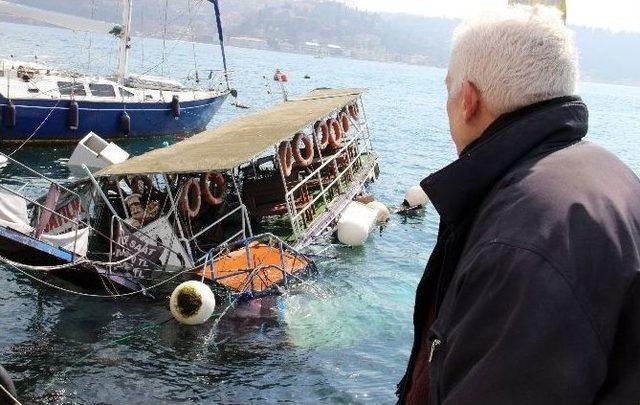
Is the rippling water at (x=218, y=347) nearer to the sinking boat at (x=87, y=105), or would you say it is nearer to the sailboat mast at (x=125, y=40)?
the sinking boat at (x=87, y=105)

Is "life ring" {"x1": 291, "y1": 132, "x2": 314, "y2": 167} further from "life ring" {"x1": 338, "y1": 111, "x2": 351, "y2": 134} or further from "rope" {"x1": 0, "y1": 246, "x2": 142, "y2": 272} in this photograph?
Answer: "rope" {"x1": 0, "y1": 246, "x2": 142, "y2": 272}

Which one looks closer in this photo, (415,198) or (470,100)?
(470,100)

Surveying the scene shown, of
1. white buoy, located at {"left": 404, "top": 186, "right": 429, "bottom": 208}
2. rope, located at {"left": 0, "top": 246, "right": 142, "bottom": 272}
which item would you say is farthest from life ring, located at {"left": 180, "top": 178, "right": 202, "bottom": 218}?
white buoy, located at {"left": 404, "top": 186, "right": 429, "bottom": 208}

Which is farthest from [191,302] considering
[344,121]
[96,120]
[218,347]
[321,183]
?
[96,120]

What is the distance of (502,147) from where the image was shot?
2.02m

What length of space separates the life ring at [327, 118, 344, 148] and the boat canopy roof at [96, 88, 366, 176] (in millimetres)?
667

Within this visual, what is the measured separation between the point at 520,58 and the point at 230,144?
1403cm

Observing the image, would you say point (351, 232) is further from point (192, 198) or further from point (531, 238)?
point (531, 238)

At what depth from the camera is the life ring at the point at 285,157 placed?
53.9 ft

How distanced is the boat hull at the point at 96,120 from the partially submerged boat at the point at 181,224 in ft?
41.2

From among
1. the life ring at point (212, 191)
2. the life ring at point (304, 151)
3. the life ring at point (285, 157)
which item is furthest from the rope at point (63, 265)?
the life ring at point (304, 151)

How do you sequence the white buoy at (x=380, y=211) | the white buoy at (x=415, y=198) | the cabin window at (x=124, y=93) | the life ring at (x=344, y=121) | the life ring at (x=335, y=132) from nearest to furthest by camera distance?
the white buoy at (x=380, y=211) < the life ring at (x=335, y=132) < the white buoy at (x=415, y=198) < the life ring at (x=344, y=121) < the cabin window at (x=124, y=93)

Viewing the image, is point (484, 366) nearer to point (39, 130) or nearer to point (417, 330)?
point (417, 330)

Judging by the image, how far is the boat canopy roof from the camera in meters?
13.2
